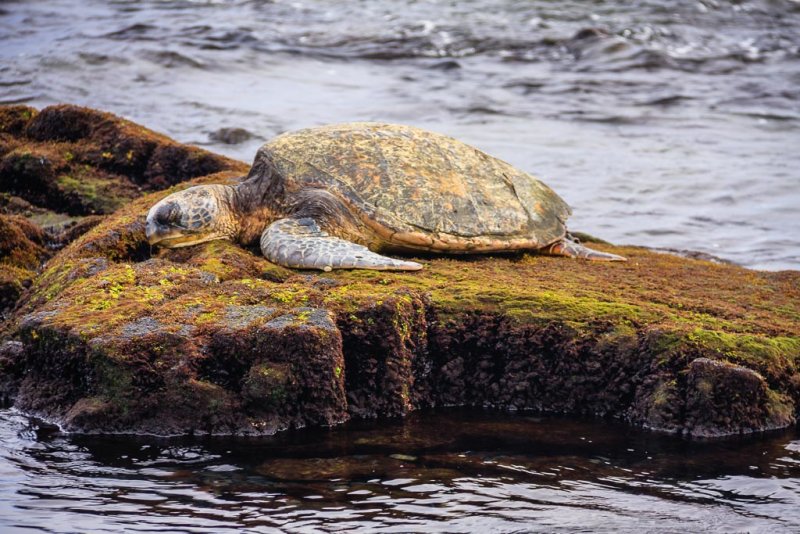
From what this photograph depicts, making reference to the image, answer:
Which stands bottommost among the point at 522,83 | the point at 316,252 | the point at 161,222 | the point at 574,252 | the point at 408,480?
the point at 408,480

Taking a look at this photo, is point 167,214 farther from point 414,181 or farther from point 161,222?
point 414,181

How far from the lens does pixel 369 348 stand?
5160 mm

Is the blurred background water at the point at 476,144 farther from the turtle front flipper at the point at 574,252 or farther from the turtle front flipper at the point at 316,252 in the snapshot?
the turtle front flipper at the point at 574,252

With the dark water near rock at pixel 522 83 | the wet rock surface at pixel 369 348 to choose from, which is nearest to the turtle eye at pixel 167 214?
the wet rock surface at pixel 369 348

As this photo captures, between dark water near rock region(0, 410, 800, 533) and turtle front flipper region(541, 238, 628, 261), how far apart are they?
94.8 inches

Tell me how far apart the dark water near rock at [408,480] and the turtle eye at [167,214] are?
5.85ft

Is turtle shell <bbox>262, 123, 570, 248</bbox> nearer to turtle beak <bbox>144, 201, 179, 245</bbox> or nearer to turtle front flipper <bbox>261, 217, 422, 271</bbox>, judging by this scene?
turtle front flipper <bbox>261, 217, 422, 271</bbox>

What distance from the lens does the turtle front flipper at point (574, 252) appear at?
290 inches

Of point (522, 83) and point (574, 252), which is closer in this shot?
point (574, 252)

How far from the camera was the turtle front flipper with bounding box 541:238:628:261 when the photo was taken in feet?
24.2

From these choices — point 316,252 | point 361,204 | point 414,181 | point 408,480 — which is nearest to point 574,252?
point 414,181

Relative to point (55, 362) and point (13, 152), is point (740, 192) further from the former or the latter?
point (55, 362)

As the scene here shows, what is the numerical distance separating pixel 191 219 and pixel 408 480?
287 cm

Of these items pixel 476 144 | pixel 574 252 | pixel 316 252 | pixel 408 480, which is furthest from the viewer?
pixel 476 144
